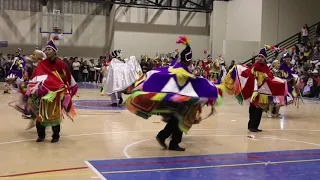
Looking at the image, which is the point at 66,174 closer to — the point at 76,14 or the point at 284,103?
the point at 284,103

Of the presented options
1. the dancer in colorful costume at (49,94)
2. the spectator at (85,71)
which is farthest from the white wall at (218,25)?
the dancer in colorful costume at (49,94)

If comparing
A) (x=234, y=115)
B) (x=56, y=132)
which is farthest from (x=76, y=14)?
(x=56, y=132)

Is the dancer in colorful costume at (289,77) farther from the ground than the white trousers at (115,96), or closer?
farther from the ground

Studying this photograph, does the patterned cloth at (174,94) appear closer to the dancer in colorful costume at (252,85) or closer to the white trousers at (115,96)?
the dancer in colorful costume at (252,85)

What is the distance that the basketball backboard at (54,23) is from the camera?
1035 inches

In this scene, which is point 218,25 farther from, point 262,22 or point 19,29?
point 19,29

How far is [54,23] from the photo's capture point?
26406mm

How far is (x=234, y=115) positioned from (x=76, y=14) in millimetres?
18355

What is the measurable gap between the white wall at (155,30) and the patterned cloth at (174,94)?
20925mm

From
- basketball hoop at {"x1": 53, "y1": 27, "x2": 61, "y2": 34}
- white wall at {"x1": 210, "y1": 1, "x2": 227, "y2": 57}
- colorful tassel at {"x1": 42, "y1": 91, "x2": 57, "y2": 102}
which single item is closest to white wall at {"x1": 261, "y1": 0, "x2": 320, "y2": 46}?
white wall at {"x1": 210, "y1": 1, "x2": 227, "y2": 57}

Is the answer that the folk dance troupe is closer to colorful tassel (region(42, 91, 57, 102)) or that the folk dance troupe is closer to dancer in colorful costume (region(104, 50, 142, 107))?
colorful tassel (region(42, 91, 57, 102))

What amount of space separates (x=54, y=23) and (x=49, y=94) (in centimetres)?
2069

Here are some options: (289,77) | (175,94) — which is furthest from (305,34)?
(175,94)

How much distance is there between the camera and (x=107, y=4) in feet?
91.6
